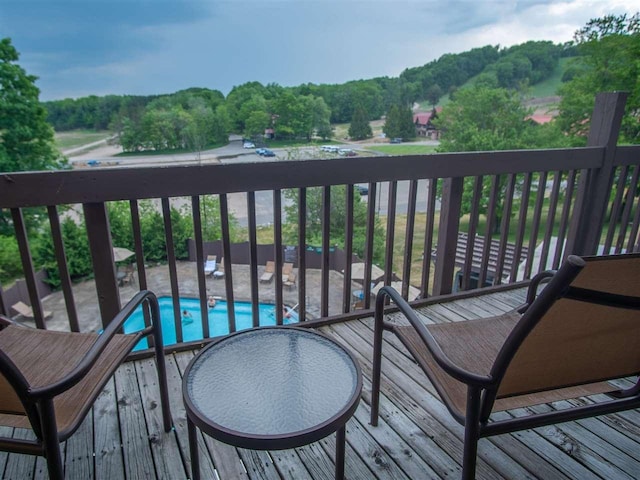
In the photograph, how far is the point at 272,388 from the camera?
1202mm

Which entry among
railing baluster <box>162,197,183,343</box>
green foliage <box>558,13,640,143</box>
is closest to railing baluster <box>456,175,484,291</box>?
railing baluster <box>162,197,183,343</box>

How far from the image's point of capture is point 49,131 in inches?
639

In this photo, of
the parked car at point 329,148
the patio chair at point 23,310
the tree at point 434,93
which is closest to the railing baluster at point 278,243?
the parked car at point 329,148

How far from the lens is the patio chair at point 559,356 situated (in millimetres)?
827

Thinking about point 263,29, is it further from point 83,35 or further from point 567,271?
point 567,271

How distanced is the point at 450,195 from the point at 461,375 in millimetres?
1656

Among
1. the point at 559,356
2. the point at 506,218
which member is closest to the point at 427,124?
the point at 506,218

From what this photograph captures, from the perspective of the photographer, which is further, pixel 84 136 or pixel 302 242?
pixel 84 136

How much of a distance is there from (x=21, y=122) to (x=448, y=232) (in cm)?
1868

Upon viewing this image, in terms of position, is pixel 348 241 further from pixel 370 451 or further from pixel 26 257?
pixel 26 257

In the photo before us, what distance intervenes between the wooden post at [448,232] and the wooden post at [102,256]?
1871 millimetres

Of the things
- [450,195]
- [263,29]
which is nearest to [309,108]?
[450,195]

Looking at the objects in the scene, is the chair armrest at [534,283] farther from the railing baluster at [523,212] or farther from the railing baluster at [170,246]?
the railing baluster at [170,246]

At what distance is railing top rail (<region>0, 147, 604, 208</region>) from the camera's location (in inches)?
62.6
